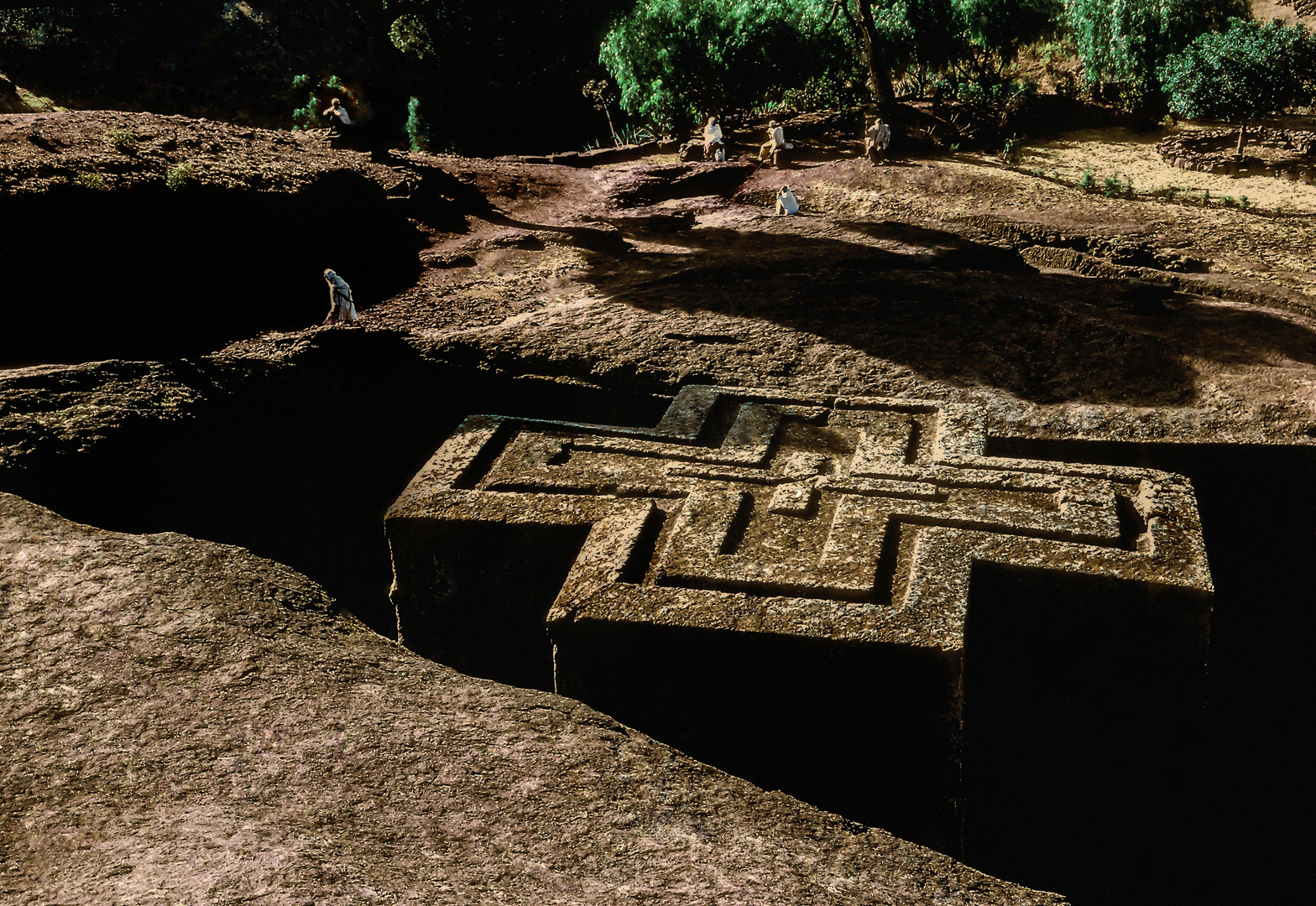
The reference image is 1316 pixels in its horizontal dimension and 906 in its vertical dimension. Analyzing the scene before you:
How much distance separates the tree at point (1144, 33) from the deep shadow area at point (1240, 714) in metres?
10.3

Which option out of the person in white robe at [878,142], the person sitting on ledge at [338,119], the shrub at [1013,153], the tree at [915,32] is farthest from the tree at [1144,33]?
the person sitting on ledge at [338,119]

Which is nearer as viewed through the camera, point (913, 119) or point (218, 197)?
point (218, 197)

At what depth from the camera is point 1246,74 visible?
9.77m

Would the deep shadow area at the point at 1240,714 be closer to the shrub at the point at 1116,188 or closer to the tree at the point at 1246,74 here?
the shrub at the point at 1116,188

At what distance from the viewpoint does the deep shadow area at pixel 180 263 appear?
18.4 feet

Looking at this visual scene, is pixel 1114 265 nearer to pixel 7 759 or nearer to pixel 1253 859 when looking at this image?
pixel 1253 859

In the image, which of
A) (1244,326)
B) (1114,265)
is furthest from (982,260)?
(1244,326)

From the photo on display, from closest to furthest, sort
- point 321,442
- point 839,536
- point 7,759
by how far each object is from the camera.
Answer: point 7,759, point 839,536, point 321,442

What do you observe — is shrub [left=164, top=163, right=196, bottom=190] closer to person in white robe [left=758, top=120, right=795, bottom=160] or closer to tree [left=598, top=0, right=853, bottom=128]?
person in white robe [left=758, top=120, right=795, bottom=160]

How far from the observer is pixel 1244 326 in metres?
4.50

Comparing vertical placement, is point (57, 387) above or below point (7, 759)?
above

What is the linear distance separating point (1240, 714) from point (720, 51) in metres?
12.0

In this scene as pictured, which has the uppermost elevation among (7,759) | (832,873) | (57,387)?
(57,387)

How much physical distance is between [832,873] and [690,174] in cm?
839
